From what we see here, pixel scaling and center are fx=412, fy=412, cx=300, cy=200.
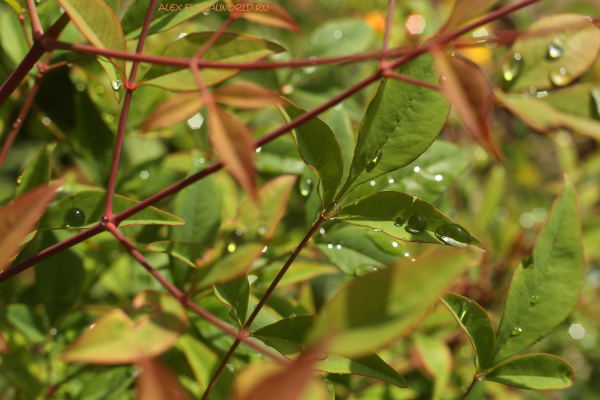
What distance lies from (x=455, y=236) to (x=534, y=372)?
22cm

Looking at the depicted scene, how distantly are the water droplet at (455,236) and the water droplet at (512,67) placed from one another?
23 cm

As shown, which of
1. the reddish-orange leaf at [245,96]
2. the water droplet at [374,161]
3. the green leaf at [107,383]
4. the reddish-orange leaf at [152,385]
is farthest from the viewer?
the green leaf at [107,383]

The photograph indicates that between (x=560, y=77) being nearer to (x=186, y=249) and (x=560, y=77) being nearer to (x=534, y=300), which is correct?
(x=534, y=300)

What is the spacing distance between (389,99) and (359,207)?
12 cm

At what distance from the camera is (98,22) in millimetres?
419

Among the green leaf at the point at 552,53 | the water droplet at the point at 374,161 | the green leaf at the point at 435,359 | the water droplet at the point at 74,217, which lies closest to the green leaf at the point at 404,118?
the water droplet at the point at 374,161

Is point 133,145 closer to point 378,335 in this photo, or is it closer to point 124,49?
point 124,49

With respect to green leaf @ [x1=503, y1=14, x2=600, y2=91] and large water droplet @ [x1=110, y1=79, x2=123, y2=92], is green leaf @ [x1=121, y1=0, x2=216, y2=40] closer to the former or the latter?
large water droplet @ [x1=110, y1=79, x2=123, y2=92]

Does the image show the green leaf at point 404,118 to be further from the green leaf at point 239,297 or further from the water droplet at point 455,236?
the green leaf at point 239,297

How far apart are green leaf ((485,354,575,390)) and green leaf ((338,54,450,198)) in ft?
0.98

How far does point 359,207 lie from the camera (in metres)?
0.47

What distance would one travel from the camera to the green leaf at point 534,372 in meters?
0.50

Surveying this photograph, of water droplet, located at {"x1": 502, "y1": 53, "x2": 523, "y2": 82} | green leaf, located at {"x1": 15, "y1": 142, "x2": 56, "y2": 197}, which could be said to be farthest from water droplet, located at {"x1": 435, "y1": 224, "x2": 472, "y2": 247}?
green leaf, located at {"x1": 15, "y1": 142, "x2": 56, "y2": 197}

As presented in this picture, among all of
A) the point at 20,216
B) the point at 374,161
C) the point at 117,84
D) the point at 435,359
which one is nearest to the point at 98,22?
the point at 117,84
